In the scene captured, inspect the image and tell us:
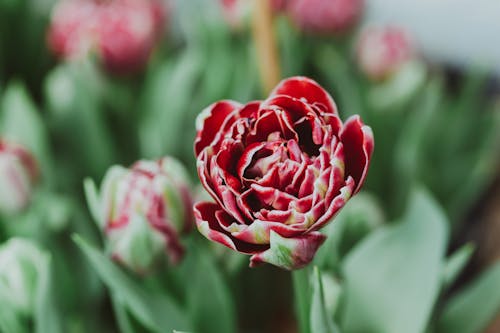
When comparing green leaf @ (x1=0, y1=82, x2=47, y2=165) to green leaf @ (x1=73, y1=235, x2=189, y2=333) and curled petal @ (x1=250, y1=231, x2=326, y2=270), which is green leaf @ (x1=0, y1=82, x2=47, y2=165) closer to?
green leaf @ (x1=73, y1=235, x2=189, y2=333)

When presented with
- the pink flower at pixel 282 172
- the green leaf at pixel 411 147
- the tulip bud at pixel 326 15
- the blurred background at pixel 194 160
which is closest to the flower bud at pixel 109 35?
the blurred background at pixel 194 160

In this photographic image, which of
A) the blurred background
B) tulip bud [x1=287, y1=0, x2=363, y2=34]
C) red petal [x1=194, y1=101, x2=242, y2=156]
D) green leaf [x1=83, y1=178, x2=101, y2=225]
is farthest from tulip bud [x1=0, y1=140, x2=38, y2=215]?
tulip bud [x1=287, y1=0, x2=363, y2=34]

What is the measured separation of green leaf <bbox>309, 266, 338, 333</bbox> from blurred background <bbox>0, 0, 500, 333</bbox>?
2 centimetres

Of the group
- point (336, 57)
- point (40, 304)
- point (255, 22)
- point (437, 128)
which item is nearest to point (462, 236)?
point (437, 128)

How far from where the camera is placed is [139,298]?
41 cm

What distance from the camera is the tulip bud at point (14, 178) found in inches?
19.2

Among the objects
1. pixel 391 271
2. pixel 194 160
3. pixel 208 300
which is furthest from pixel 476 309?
pixel 194 160

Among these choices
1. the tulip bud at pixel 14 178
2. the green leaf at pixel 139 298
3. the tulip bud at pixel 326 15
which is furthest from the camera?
the tulip bud at pixel 326 15

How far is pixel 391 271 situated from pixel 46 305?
207mm

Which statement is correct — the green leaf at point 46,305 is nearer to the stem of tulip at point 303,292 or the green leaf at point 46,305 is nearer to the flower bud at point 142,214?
the flower bud at point 142,214

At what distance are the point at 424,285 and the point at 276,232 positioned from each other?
174 millimetres

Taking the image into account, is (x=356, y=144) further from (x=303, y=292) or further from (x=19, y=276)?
(x=19, y=276)

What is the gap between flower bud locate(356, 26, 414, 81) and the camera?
27.4 inches

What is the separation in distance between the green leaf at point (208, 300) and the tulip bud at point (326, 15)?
0.36 meters
